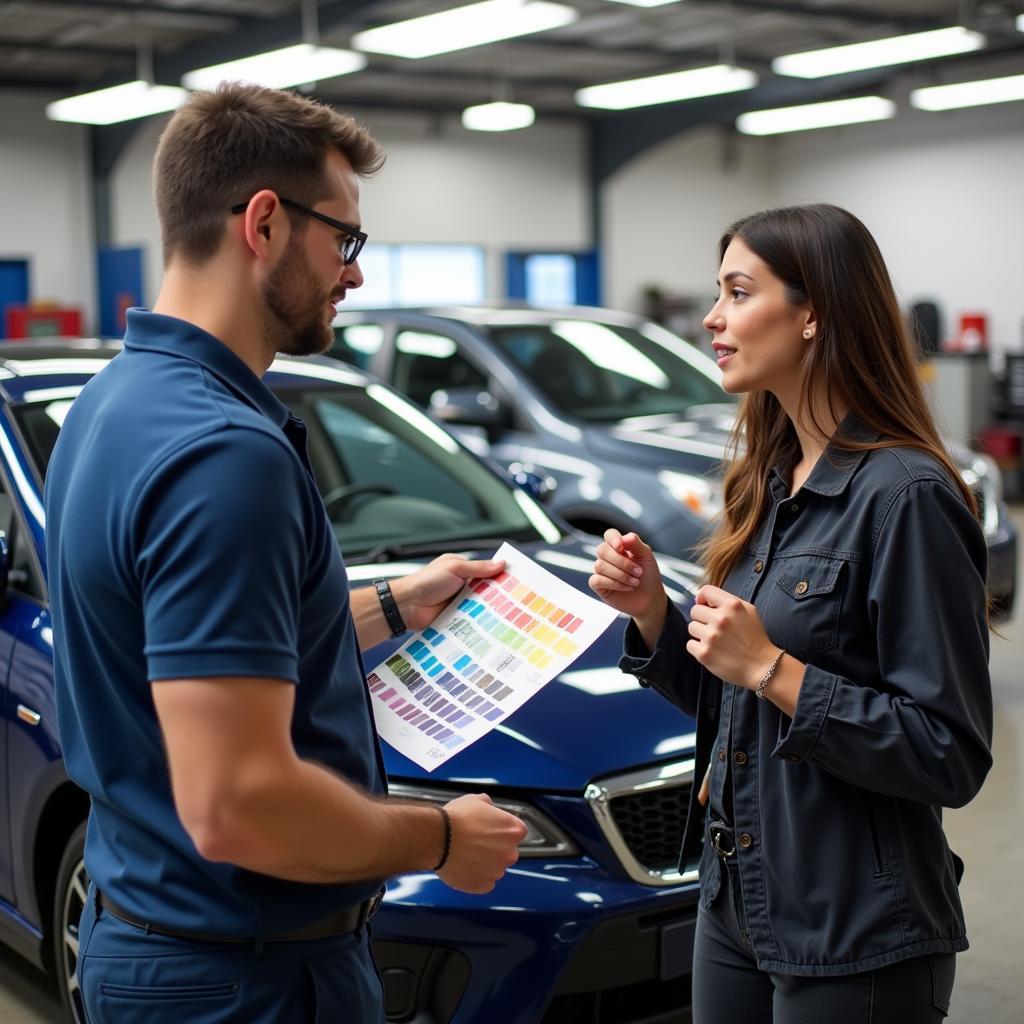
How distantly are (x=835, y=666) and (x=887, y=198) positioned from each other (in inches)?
663

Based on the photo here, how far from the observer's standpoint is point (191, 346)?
133 cm

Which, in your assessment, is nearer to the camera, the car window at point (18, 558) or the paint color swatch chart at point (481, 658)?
the paint color swatch chart at point (481, 658)

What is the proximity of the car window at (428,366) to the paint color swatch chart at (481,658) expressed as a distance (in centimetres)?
421

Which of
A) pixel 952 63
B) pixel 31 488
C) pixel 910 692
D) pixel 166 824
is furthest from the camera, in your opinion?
pixel 952 63

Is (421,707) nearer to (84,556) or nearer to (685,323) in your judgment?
(84,556)

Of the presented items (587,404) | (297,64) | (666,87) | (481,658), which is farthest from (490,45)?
(481,658)

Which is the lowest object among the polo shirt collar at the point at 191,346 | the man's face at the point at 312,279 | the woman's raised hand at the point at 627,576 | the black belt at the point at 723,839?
the black belt at the point at 723,839

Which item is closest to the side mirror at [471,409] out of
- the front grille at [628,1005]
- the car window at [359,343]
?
the car window at [359,343]

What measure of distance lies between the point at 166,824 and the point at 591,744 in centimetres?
133

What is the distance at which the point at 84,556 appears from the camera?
1.26 meters

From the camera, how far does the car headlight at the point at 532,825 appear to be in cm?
244

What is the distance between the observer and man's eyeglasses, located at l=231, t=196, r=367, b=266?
4.43ft

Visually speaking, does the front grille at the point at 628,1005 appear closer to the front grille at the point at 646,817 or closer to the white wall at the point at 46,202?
the front grille at the point at 646,817

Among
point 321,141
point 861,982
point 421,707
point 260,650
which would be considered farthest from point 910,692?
point 321,141
